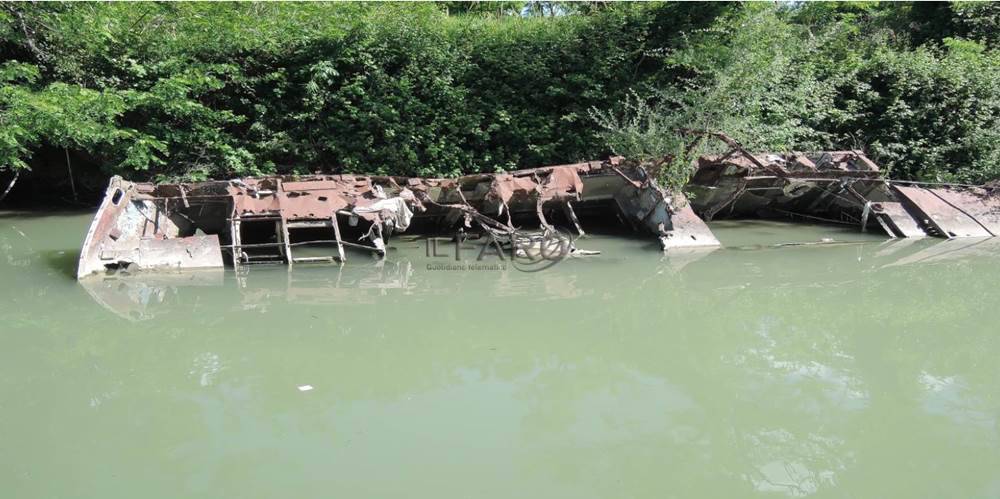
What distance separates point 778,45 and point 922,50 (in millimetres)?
3427

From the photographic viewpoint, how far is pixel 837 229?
35.2 feet

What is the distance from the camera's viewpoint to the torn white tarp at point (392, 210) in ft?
27.8

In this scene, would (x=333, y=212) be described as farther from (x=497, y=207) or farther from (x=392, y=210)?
(x=497, y=207)

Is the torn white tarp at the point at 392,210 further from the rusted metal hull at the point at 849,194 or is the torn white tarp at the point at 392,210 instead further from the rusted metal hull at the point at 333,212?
the rusted metal hull at the point at 849,194

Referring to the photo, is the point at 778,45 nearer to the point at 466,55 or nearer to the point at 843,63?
the point at 843,63

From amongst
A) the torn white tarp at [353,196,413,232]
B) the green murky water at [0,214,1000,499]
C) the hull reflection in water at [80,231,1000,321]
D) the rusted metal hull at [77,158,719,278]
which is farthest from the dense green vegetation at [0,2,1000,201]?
the green murky water at [0,214,1000,499]

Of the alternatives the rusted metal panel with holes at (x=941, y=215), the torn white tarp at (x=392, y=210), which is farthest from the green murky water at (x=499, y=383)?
the rusted metal panel with holes at (x=941, y=215)

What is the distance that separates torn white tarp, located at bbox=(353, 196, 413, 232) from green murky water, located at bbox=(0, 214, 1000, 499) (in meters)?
0.86

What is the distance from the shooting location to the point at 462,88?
12555mm

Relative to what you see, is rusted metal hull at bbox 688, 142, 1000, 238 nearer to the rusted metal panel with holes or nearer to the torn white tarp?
the rusted metal panel with holes

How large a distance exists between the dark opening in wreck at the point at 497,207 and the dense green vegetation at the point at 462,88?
1.15 meters

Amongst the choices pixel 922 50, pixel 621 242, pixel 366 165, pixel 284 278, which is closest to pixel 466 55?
pixel 366 165

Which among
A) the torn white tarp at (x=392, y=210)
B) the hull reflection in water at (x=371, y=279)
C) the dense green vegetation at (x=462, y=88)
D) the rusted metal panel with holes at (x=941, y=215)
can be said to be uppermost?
the dense green vegetation at (x=462, y=88)

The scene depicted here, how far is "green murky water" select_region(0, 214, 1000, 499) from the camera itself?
369 centimetres
